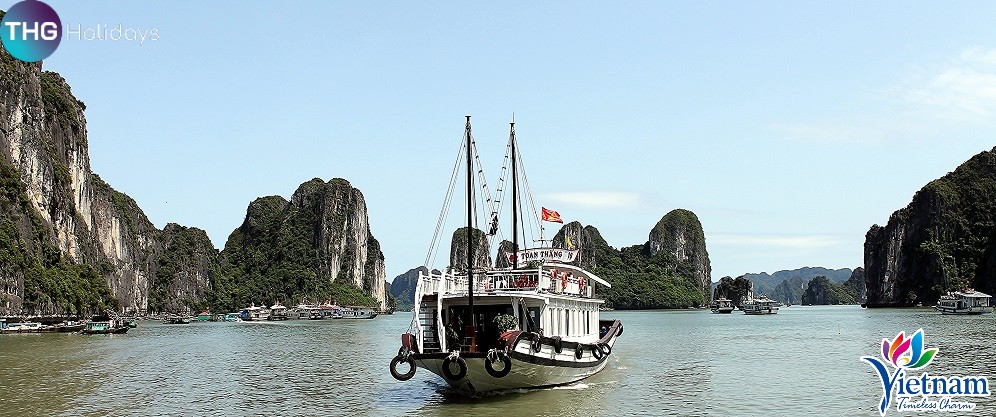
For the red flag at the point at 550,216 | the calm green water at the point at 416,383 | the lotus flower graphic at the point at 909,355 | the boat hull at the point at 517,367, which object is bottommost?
the calm green water at the point at 416,383

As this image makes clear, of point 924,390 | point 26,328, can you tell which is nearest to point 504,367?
point 924,390

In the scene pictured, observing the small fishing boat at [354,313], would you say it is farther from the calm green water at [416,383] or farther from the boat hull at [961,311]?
the calm green water at [416,383]

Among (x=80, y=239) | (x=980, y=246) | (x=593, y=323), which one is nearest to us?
(x=593, y=323)

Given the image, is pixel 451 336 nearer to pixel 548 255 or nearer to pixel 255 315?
pixel 548 255

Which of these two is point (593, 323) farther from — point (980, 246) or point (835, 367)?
point (980, 246)

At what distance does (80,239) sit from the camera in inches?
5354

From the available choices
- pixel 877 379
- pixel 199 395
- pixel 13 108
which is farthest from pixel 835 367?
pixel 13 108

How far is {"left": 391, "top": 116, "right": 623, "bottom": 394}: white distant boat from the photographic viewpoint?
95.6ft

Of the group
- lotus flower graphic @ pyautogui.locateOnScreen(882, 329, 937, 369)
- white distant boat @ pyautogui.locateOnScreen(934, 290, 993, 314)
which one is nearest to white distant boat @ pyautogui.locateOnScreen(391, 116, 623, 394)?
lotus flower graphic @ pyautogui.locateOnScreen(882, 329, 937, 369)

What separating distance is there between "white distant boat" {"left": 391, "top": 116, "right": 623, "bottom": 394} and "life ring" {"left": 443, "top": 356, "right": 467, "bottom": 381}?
3 centimetres

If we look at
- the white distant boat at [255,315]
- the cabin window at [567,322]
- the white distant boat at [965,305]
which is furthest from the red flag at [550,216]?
the white distant boat at [255,315]

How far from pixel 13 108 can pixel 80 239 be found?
2547cm

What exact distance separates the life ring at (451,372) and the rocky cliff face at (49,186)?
8541 centimetres

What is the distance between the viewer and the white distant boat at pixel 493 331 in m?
29.1
